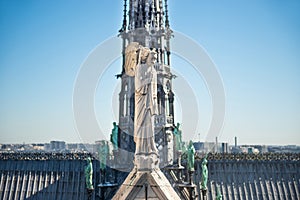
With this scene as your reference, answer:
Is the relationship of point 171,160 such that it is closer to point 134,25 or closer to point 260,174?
point 260,174

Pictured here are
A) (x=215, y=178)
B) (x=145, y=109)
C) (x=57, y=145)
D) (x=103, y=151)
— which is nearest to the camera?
(x=145, y=109)

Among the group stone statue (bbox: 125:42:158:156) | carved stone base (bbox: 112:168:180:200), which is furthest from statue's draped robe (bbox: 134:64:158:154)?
carved stone base (bbox: 112:168:180:200)

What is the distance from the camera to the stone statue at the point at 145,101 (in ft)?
44.8

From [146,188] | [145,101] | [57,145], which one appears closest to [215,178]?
[146,188]

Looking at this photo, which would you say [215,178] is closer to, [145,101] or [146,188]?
[146,188]

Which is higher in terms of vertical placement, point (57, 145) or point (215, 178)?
point (57, 145)

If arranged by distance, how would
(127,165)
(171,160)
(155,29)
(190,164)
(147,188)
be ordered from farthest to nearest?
1. (155,29)
2. (171,160)
3. (127,165)
4. (190,164)
5. (147,188)

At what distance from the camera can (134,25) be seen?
48.1 m

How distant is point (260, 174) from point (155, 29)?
28.3 metres

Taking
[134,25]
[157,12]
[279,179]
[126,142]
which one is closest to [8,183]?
[126,142]

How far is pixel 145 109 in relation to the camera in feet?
45.0

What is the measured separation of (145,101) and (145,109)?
0.39 meters

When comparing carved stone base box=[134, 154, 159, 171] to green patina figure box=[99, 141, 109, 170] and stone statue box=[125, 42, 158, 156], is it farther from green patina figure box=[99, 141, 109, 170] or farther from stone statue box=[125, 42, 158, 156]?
green patina figure box=[99, 141, 109, 170]

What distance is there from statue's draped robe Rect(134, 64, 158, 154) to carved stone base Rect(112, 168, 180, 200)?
3.92ft
